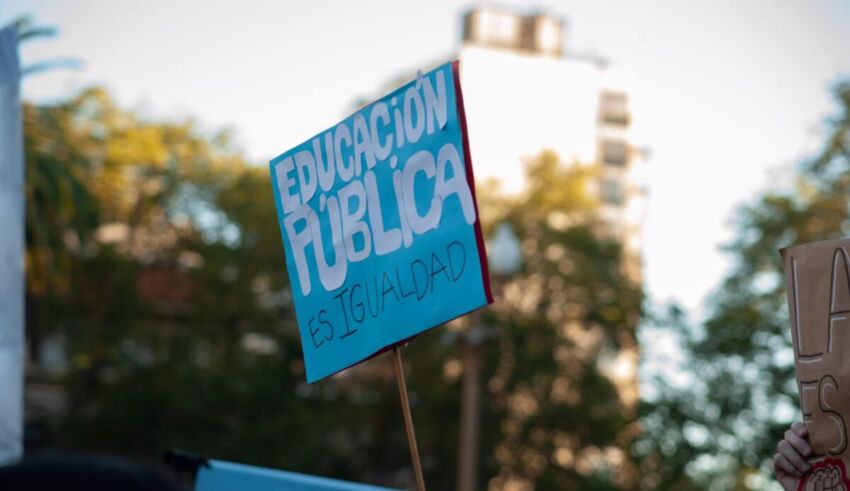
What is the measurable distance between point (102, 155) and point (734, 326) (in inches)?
721

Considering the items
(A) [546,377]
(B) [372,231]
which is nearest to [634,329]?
(A) [546,377]

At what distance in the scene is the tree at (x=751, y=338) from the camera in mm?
24153

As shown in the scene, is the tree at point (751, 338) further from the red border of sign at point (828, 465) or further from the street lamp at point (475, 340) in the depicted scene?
the red border of sign at point (828, 465)

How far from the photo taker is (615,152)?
81188 mm

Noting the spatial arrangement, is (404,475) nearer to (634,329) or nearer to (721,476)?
(634,329)

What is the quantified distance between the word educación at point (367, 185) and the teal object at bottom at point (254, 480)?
0.73 metres

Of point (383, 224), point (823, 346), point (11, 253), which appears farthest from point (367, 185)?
point (11, 253)

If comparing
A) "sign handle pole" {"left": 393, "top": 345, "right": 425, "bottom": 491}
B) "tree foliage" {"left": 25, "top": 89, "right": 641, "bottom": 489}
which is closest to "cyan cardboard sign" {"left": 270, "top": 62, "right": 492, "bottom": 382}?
"sign handle pole" {"left": 393, "top": 345, "right": 425, "bottom": 491}

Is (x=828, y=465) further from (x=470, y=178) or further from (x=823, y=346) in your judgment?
(x=470, y=178)

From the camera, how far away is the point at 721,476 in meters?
28.6

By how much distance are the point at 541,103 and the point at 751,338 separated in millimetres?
47466

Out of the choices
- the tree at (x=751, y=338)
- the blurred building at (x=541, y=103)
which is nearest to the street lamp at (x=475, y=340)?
the tree at (x=751, y=338)

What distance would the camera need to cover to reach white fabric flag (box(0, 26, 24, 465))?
19.4 ft

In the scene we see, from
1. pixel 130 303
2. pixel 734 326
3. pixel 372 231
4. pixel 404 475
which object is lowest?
pixel 404 475
